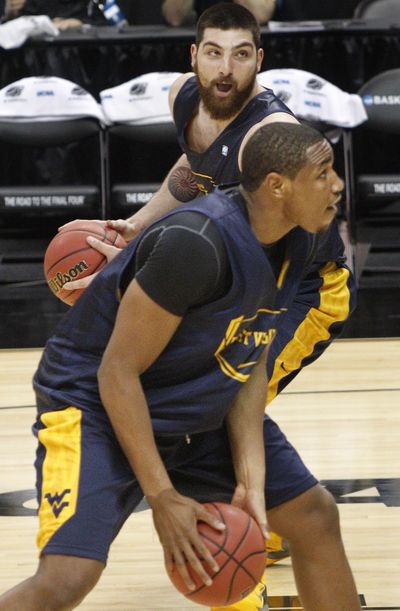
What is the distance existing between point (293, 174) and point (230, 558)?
0.86 meters

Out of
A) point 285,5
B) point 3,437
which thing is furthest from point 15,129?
point 3,437

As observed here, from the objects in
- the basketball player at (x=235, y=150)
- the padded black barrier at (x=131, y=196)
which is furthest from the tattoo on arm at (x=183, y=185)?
the padded black barrier at (x=131, y=196)

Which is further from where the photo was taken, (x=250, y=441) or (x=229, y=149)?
(x=229, y=149)

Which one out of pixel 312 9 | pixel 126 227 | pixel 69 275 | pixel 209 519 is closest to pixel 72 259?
pixel 69 275

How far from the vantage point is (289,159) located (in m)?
2.63

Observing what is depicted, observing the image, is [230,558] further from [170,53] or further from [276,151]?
[170,53]

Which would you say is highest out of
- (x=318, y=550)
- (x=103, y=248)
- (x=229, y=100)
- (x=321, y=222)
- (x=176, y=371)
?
(x=321, y=222)

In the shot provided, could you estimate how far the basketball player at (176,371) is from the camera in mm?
2555

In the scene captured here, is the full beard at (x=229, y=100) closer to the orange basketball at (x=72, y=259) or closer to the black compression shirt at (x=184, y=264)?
the orange basketball at (x=72, y=259)

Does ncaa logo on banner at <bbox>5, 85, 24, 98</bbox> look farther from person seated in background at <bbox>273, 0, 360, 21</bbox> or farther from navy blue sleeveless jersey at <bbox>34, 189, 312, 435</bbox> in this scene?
navy blue sleeveless jersey at <bbox>34, 189, 312, 435</bbox>

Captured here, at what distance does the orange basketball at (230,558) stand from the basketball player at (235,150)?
1052 mm

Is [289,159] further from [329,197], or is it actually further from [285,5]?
[285,5]

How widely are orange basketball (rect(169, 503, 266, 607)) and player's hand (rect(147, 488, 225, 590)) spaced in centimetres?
2

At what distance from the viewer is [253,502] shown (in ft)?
9.11
